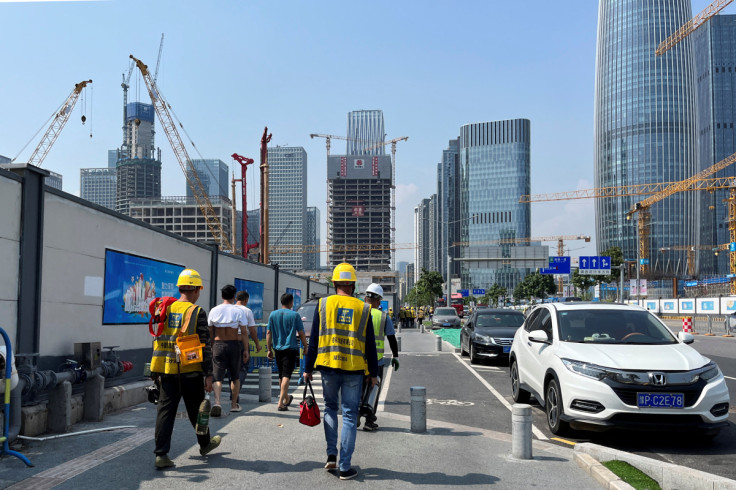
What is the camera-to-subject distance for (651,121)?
160750mm

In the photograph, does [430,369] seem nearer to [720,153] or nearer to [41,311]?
[41,311]

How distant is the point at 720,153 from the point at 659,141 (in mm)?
40419

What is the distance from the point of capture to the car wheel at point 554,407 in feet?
24.8

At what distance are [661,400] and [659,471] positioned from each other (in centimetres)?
150

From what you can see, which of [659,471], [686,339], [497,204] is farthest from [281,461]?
[497,204]

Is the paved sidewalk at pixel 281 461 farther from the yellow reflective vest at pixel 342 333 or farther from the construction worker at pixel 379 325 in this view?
the yellow reflective vest at pixel 342 333

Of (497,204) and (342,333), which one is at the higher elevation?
(497,204)

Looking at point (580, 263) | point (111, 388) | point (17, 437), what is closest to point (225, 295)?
point (111, 388)

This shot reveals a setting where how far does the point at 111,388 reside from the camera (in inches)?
346

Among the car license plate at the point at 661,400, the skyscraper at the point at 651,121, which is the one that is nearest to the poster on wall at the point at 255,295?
the car license plate at the point at 661,400

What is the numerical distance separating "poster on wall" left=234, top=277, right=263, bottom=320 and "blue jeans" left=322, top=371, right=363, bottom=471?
13.6 metres

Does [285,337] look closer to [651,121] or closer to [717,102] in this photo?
[651,121]

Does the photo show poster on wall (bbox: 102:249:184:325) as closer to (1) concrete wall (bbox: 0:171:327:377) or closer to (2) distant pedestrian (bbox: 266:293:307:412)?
(1) concrete wall (bbox: 0:171:327:377)

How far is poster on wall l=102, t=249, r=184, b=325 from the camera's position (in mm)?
10047
